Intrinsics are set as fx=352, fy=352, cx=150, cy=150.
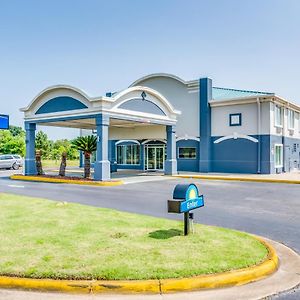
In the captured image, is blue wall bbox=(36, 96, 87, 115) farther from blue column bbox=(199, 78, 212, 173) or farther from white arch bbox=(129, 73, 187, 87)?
blue column bbox=(199, 78, 212, 173)

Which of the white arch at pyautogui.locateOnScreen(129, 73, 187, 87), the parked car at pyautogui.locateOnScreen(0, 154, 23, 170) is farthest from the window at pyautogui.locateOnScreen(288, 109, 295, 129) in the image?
the parked car at pyautogui.locateOnScreen(0, 154, 23, 170)

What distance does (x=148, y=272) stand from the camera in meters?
5.13

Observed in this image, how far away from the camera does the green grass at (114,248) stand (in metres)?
5.23

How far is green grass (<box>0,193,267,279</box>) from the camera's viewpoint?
5.23 meters

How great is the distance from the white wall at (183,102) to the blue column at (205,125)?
0.64 m

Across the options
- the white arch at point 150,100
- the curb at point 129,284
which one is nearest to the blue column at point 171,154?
the white arch at point 150,100

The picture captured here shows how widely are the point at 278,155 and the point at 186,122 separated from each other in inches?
315

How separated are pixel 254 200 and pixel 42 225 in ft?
28.1

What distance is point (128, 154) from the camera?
1393 inches

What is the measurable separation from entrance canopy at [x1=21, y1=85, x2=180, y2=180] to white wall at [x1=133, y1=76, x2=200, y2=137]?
230 centimetres

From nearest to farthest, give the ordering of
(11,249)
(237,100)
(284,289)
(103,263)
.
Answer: (284,289) → (103,263) → (11,249) → (237,100)

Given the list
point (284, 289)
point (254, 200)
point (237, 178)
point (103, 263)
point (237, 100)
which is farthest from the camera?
point (237, 100)

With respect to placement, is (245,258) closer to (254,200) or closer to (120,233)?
(120,233)

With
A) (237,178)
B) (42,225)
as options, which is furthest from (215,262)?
(237,178)
